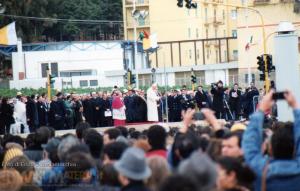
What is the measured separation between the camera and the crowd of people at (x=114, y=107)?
1515 inches

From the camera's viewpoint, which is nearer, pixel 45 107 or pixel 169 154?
pixel 169 154

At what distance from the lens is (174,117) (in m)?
45.3

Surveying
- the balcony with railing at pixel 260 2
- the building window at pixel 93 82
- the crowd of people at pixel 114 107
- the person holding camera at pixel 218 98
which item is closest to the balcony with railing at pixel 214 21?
the building window at pixel 93 82

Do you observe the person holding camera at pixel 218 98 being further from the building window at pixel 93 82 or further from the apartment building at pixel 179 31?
the apartment building at pixel 179 31

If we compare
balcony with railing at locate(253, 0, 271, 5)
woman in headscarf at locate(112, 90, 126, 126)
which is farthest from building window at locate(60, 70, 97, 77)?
woman in headscarf at locate(112, 90, 126, 126)

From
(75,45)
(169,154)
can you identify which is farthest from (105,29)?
(169,154)

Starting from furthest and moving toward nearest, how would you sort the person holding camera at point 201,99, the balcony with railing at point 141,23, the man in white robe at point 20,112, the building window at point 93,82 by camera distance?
1. the balcony with railing at point 141,23
2. the building window at point 93,82
3. the person holding camera at point 201,99
4. the man in white robe at point 20,112

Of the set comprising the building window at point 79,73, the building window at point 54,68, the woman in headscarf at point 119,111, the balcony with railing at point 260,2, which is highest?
the balcony with railing at point 260,2

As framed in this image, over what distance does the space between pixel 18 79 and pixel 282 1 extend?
913 inches

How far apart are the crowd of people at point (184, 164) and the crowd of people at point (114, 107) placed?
86.4 ft

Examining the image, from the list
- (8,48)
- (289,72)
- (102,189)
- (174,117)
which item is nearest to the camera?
(102,189)

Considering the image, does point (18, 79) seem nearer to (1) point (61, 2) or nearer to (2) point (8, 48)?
(2) point (8, 48)

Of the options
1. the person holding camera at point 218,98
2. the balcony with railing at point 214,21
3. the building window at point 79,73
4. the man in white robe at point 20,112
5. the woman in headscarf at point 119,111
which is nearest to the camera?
the man in white robe at point 20,112

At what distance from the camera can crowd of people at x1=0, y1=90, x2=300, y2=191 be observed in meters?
7.23
